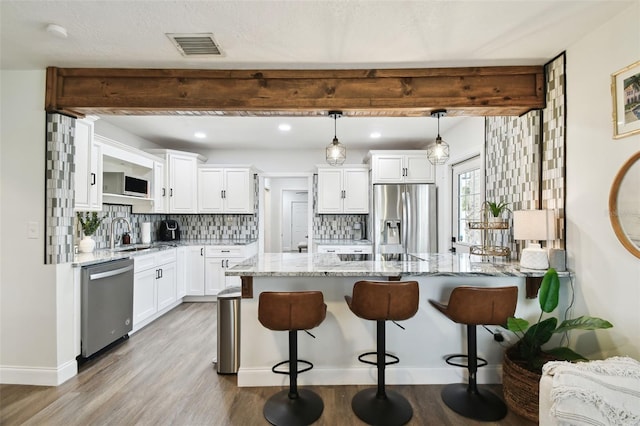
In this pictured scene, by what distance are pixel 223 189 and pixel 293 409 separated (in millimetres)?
3541

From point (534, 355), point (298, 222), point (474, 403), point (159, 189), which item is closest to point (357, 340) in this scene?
point (474, 403)

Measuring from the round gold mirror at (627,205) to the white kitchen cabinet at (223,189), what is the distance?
13.8ft

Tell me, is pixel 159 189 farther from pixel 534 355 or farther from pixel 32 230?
pixel 534 355

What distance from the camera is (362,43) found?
6.35 ft

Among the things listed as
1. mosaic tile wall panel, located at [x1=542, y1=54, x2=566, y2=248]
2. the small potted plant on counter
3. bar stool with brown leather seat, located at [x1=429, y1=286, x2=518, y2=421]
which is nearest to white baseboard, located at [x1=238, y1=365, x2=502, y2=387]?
bar stool with brown leather seat, located at [x1=429, y1=286, x2=518, y2=421]

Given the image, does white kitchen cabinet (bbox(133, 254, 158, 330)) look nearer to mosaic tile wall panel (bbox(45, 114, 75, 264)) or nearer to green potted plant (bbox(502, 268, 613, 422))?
mosaic tile wall panel (bbox(45, 114, 75, 264))

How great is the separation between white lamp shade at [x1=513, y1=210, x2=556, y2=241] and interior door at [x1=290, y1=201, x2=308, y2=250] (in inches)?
266

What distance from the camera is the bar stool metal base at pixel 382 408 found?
6.22 feet

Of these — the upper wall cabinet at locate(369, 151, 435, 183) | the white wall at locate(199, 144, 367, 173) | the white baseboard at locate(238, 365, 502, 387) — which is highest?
the white wall at locate(199, 144, 367, 173)

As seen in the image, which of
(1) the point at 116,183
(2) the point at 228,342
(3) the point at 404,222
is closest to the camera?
(2) the point at 228,342

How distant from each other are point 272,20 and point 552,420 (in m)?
2.46

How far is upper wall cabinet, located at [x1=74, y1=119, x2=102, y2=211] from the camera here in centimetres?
272

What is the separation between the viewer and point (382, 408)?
2.00 m

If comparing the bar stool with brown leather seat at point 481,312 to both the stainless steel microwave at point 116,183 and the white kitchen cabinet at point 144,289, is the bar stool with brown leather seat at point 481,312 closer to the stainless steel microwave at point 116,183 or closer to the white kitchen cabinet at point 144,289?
the white kitchen cabinet at point 144,289
